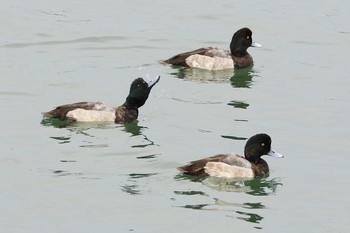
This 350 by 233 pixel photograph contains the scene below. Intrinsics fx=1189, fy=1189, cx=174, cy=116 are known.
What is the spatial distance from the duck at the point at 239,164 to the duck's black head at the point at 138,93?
13.9 feet

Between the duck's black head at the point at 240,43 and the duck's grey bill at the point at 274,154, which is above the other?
the duck's black head at the point at 240,43

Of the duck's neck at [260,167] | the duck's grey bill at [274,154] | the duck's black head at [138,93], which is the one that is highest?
the duck's black head at [138,93]

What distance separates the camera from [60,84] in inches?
1123

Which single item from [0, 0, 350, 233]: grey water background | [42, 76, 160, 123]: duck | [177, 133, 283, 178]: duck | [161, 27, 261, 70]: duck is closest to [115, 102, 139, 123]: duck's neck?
[42, 76, 160, 123]: duck

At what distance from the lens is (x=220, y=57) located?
3127cm

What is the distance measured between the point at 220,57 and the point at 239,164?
401 inches

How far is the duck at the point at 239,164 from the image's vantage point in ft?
68.3

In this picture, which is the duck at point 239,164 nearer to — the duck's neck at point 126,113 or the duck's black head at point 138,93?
the duck's neck at point 126,113

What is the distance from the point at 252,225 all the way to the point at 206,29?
725 inches

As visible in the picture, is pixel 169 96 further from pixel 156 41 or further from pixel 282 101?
pixel 156 41

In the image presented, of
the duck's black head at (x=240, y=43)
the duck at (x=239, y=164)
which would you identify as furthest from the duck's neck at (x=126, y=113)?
the duck's black head at (x=240, y=43)

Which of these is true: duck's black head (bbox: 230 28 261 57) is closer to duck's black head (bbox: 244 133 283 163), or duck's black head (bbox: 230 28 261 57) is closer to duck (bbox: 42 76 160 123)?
duck (bbox: 42 76 160 123)

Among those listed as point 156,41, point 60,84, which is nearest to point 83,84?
point 60,84

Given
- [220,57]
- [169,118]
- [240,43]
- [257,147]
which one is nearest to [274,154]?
[257,147]
